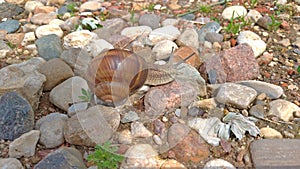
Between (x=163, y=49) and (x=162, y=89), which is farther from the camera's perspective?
(x=163, y=49)

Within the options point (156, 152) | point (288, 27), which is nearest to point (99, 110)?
point (156, 152)

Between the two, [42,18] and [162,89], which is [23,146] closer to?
[162,89]

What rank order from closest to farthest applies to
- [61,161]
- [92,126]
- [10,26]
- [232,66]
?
[61,161]
[92,126]
[232,66]
[10,26]

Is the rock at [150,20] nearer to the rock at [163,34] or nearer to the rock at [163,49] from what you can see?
the rock at [163,34]

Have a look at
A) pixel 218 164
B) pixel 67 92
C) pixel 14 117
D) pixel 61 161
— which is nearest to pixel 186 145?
pixel 218 164

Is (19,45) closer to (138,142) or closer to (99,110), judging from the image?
(99,110)

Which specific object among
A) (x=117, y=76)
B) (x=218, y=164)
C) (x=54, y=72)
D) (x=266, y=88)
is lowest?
(x=218, y=164)
